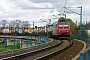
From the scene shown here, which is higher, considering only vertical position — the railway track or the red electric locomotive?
the red electric locomotive

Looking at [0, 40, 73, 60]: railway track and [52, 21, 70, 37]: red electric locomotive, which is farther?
[52, 21, 70, 37]: red electric locomotive

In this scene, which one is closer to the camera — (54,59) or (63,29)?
(54,59)

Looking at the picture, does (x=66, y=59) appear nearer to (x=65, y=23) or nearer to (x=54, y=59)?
(x=54, y=59)

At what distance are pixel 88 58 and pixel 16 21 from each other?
14433cm

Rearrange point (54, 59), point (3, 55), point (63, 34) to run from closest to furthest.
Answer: point (54, 59) → point (3, 55) → point (63, 34)

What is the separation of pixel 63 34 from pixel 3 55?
2800 centimetres

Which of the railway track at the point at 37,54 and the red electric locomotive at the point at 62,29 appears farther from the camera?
the red electric locomotive at the point at 62,29

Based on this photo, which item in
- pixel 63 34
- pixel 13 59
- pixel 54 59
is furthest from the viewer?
pixel 63 34

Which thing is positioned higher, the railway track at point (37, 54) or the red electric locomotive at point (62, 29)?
the red electric locomotive at point (62, 29)

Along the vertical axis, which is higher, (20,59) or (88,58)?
(88,58)

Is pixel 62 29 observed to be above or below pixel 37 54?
above

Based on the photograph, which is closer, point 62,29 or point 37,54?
point 37,54

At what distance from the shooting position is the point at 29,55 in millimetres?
17641

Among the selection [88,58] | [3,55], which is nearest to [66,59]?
[3,55]
